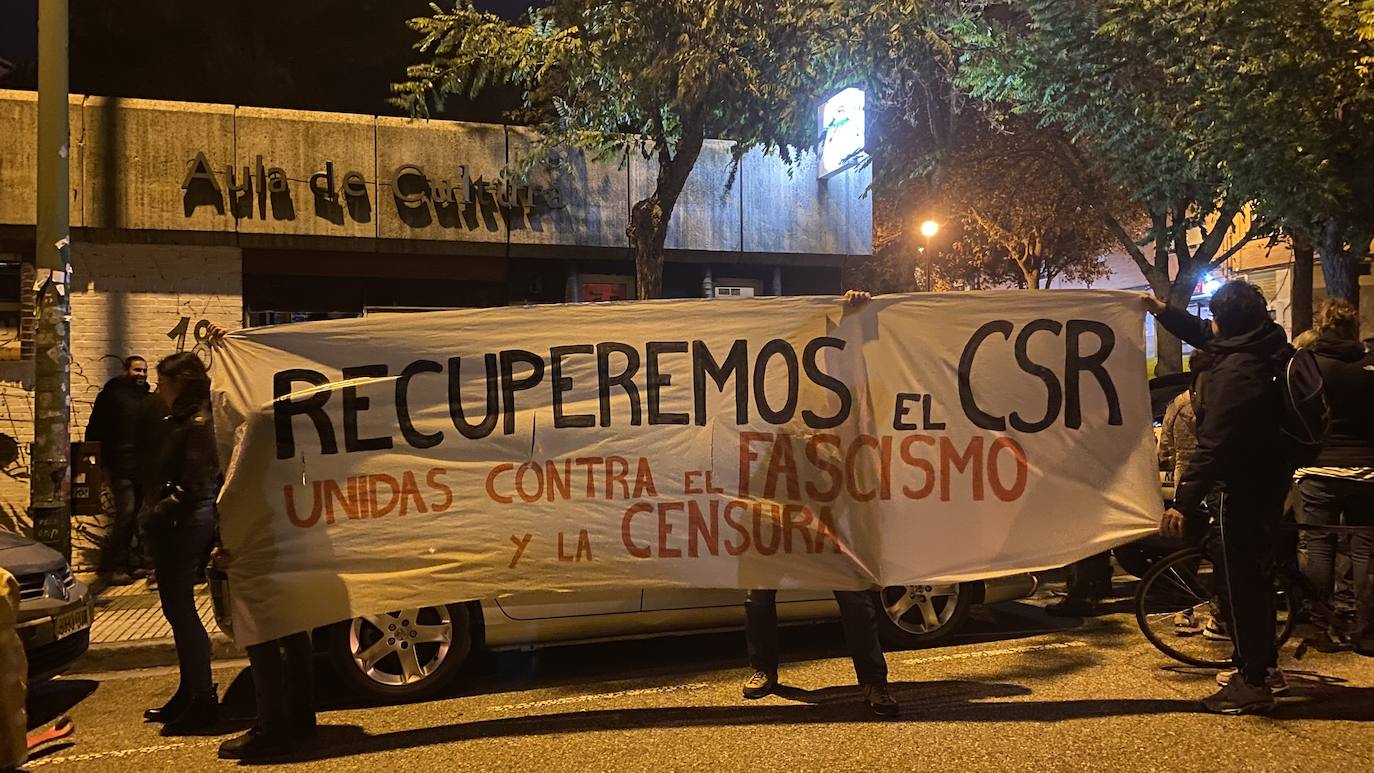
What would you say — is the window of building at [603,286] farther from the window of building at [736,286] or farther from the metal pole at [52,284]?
the metal pole at [52,284]

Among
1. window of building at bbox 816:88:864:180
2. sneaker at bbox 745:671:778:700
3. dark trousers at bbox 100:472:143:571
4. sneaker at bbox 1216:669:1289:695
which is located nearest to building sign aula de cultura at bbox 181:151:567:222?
dark trousers at bbox 100:472:143:571

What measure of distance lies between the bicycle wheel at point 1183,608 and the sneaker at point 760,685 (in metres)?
2.21

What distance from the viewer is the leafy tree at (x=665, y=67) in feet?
29.7

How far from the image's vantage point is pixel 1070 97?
12.5m

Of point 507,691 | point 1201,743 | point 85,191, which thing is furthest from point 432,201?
point 1201,743

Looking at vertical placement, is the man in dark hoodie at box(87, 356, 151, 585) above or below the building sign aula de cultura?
below

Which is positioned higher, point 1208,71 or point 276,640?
point 1208,71

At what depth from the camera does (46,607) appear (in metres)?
5.07

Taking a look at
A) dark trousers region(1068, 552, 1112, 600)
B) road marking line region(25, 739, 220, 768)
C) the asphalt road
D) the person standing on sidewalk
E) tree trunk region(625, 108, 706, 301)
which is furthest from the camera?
tree trunk region(625, 108, 706, 301)

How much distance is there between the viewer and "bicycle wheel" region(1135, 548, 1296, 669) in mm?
5535

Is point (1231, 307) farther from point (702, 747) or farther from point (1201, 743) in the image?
point (702, 747)

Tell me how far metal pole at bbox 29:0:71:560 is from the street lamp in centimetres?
2459

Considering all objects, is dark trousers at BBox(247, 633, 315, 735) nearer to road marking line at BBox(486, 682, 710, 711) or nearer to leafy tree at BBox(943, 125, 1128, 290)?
Answer: road marking line at BBox(486, 682, 710, 711)

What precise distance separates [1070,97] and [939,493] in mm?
9527
